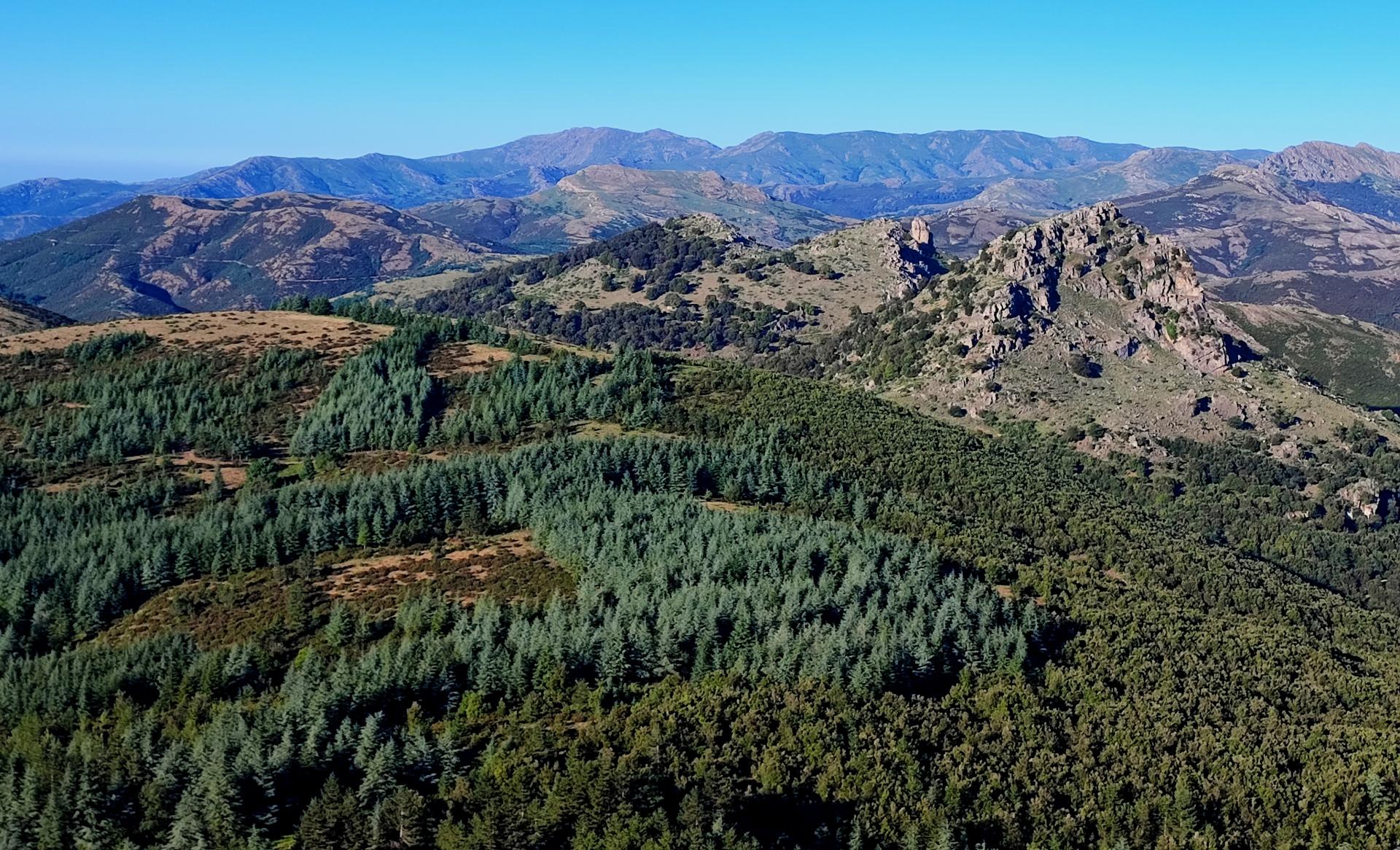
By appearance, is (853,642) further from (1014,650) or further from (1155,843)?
(1155,843)

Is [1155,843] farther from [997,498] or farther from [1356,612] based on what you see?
[1356,612]

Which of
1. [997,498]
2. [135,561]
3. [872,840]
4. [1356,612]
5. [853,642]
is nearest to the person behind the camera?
[872,840]

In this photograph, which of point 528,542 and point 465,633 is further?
point 528,542

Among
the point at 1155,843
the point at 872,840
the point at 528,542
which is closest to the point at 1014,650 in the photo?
the point at 1155,843

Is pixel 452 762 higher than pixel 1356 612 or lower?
higher

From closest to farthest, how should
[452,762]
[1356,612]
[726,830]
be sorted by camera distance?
1. [726,830]
2. [452,762]
3. [1356,612]

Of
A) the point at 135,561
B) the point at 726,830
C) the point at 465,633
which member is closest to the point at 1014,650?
the point at 726,830

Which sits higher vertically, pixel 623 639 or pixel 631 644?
pixel 623 639
